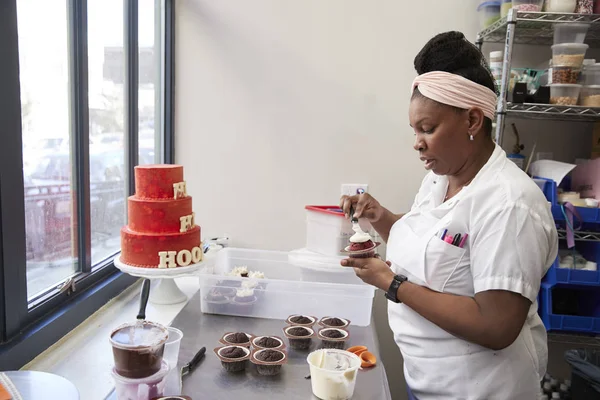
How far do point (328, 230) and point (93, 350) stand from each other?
102 cm

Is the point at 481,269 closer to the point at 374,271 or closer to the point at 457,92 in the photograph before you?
the point at 374,271

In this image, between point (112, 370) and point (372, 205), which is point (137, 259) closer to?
point (112, 370)

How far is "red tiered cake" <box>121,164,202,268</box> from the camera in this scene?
1552mm

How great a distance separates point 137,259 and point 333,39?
1.51 metres

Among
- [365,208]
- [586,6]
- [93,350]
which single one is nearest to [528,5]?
[586,6]

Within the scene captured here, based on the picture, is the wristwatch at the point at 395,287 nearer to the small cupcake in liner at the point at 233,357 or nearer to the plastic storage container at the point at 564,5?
the small cupcake in liner at the point at 233,357

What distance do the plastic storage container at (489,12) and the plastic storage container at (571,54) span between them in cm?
34

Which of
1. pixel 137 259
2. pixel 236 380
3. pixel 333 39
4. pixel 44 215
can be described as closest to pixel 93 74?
pixel 44 215

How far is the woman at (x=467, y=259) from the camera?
115 centimetres

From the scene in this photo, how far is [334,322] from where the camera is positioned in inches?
65.4

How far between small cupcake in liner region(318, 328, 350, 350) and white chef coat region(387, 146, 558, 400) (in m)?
0.19

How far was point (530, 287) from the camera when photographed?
1.14 meters

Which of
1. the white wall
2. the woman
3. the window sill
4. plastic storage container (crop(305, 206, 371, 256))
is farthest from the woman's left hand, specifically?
the white wall

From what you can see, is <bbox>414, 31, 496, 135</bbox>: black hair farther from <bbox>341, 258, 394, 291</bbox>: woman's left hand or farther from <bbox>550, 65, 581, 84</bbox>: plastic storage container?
<bbox>550, 65, 581, 84</bbox>: plastic storage container
